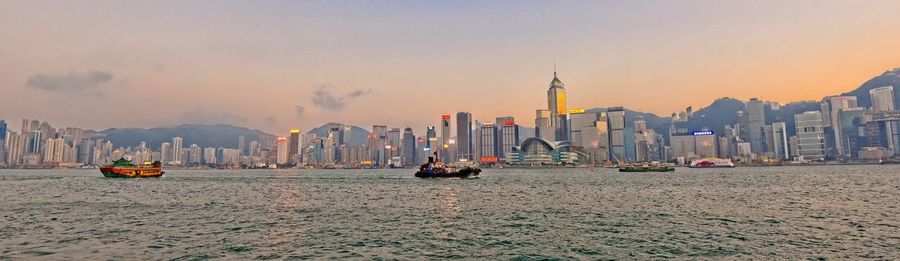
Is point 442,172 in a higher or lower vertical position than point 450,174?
higher

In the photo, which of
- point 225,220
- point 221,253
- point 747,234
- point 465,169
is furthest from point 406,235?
point 465,169

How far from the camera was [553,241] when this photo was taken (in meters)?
33.8

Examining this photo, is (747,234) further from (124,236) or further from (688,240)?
(124,236)

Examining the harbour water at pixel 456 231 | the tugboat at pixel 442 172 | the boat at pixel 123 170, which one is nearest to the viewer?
the harbour water at pixel 456 231

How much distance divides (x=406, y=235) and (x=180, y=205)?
39.6 m

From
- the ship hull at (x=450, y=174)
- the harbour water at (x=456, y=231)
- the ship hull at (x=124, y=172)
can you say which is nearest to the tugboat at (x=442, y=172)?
the ship hull at (x=450, y=174)

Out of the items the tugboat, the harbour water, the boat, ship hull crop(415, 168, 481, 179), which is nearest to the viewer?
the harbour water

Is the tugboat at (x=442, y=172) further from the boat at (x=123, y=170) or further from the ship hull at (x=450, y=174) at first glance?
the boat at (x=123, y=170)

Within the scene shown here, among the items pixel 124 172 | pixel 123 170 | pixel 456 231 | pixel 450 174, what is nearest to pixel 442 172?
pixel 450 174

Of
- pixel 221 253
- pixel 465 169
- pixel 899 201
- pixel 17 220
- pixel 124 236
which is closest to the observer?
pixel 221 253

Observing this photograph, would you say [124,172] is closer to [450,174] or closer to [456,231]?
[450,174]

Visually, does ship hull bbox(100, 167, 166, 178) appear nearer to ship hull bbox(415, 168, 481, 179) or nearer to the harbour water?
ship hull bbox(415, 168, 481, 179)

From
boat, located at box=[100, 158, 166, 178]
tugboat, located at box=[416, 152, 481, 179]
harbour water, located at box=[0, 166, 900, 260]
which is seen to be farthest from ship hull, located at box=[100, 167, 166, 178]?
harbour water, located at box=[0, 166, 900, 260]

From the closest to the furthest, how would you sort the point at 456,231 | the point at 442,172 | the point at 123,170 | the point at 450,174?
the point at 456,231 → the point at 450,174 → the point at 442,172 → the point at 123,170
